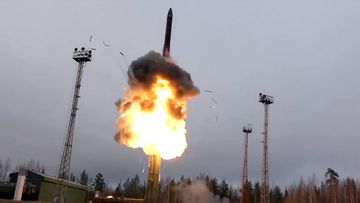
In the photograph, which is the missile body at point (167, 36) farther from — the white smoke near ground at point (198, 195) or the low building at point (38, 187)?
the white smoke near ground at point (198, 195)

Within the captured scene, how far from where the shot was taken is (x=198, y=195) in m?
119

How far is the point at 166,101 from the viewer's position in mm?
57344

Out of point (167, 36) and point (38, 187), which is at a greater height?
point (167, 36)

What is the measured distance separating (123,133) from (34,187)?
3583cm

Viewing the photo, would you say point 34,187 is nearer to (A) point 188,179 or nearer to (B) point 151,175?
(B) point 151,175

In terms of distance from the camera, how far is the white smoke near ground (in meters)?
116

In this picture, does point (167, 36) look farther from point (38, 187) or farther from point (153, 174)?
point (38, 187)

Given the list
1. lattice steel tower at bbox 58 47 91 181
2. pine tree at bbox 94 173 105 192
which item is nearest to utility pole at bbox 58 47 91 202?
lattice steel tower at bbox 58 47 91 181

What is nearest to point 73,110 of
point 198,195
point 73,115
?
point 73,115

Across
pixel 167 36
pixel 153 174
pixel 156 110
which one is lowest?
pixel 153 174

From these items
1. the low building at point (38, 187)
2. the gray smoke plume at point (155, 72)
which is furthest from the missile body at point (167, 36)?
the low building at point (38, 187)

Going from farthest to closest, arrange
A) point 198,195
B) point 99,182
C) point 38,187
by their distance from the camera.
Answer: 1. point 99,182
2. point 198,195
3. point 38,187

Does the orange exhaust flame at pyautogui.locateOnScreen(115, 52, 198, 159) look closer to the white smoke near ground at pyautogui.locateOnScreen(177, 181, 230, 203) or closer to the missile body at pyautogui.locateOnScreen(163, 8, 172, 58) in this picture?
the missile body at pyautogui.locateOnScreen(163, 8, 172, 58)

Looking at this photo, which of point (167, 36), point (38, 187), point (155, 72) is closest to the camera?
point (155, 72)
